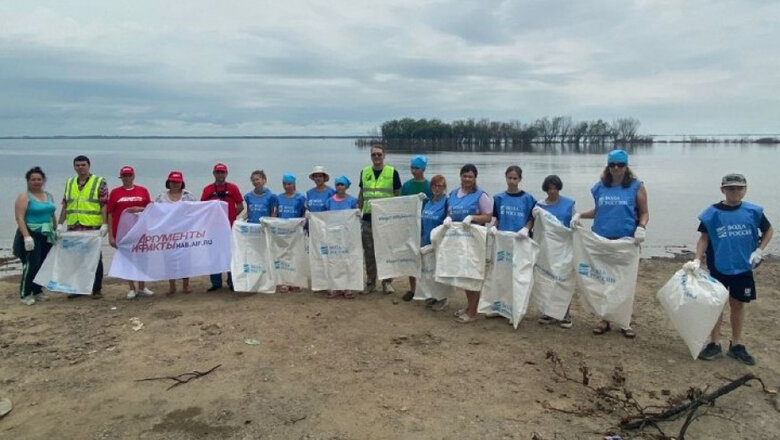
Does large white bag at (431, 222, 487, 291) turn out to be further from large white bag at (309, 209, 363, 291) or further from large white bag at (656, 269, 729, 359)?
large white bag at (656, 269, 729, 359)

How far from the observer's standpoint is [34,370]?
488cm

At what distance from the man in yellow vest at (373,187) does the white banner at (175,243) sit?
6.16 feet

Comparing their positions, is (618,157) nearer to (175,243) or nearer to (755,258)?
(755,258)

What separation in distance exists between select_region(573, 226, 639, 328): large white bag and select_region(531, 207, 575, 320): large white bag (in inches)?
3.9

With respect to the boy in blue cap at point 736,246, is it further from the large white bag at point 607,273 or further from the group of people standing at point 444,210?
the large white bag at point 607,273

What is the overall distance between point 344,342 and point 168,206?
11.0 ft

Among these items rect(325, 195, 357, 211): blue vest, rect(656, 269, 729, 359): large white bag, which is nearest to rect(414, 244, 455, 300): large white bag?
rect(325, 195, 357, 211): blue vest

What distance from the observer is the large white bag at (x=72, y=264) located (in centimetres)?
698

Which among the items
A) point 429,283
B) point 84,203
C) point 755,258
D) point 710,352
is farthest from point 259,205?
point 755,258

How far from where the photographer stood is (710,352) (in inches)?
202

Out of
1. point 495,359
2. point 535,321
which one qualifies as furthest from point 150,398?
point 535,321

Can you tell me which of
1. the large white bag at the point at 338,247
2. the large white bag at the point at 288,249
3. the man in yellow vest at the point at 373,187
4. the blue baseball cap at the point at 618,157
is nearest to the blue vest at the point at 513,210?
the blue baseball cap at the point at 618,157

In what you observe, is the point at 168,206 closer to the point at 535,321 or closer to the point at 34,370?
the point at 34,370

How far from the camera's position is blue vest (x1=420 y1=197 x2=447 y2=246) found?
6.43m
